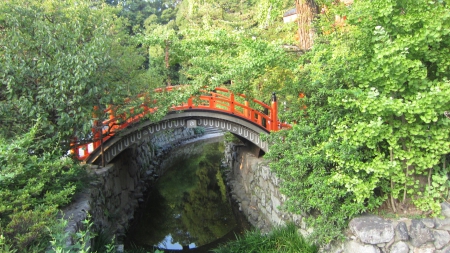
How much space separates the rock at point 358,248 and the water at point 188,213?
396 centimetres

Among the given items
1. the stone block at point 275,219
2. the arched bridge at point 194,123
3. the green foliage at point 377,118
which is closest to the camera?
the green foliage at point 377,118

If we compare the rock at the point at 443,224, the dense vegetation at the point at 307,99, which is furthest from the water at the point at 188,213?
the rock at the point at 443,224

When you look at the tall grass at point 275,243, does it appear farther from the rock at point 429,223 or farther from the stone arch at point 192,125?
the stone arch at point 192,125

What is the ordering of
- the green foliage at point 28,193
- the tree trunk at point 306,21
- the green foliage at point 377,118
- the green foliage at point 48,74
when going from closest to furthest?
the green foliage at point 28,193, the green foliage at point 377,118, the green foliage at point 48,74, the tree trunk at point 306,21

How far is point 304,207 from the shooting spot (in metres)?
5.54

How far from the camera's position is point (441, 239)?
4.59 metres

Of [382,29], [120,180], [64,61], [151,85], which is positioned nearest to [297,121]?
[382,29]

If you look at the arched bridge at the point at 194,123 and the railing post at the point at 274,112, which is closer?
the arched bridge at the point at 194,123

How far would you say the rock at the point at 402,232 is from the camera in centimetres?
466

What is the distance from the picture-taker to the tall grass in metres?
5.91

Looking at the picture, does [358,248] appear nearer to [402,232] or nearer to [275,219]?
[402,232]

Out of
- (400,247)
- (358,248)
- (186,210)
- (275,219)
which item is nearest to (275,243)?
(275,219)

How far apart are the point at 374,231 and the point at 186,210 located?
22.6ft

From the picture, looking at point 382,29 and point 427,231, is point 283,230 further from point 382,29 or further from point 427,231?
point 382,29
